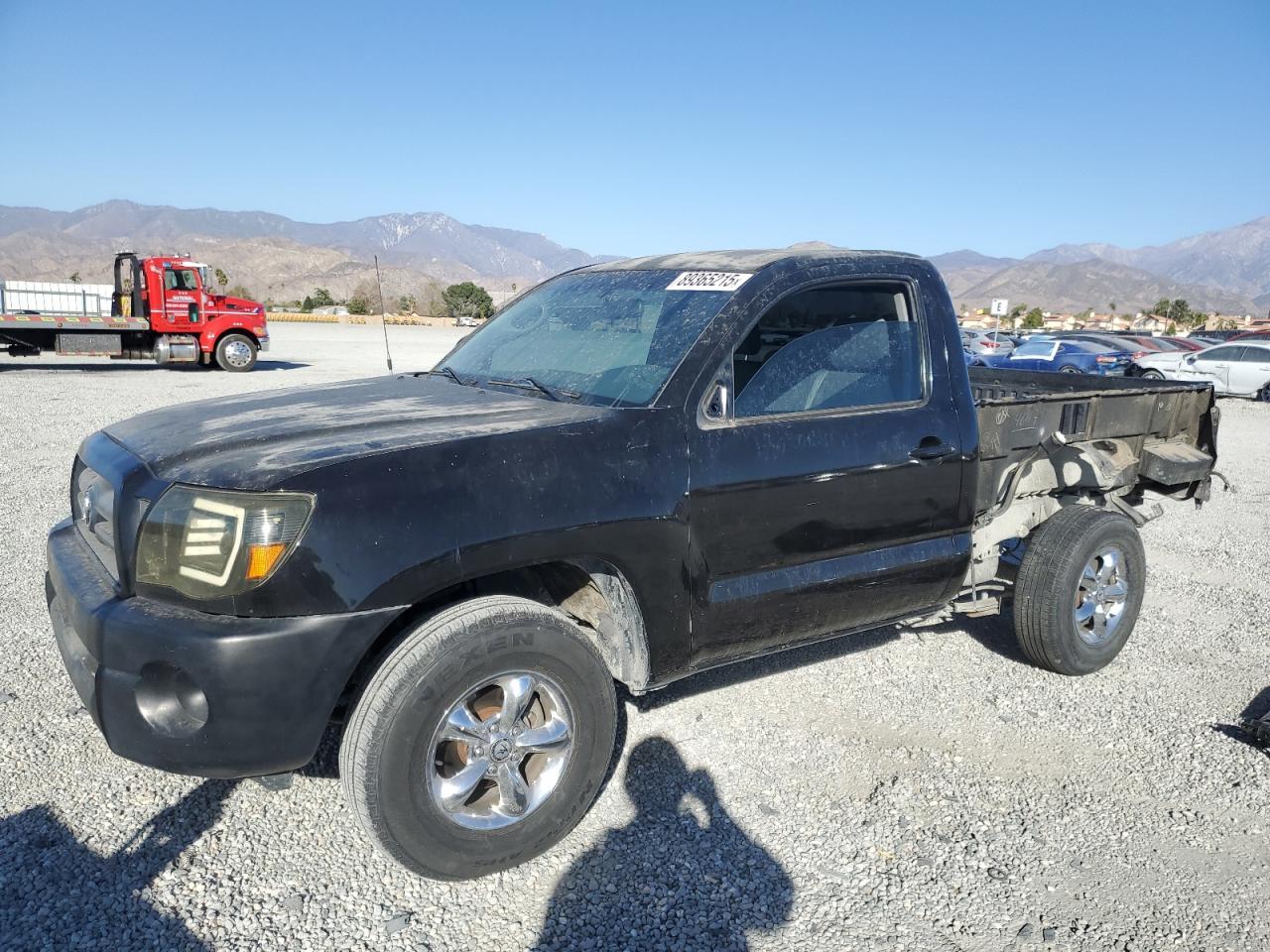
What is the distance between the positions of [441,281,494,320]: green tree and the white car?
45.9 meters

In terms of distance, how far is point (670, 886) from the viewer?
2.68m

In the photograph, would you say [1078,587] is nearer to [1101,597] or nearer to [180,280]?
[1101,597]

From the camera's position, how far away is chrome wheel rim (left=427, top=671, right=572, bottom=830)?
2.55 meters

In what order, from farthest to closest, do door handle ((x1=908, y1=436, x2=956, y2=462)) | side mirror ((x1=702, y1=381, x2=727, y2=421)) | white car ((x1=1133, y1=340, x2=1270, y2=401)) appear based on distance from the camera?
white car ((x1=1133, y1=340, x2=1270, y2=401))
door handle ((x1=908, y1=436, x2=956, y2=462))
side mirror ((x1=702, y1=381, x2=727, y2=421))

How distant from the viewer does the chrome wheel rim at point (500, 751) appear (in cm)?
255

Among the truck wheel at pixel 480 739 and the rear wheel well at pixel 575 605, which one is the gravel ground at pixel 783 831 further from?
the rear wheel well at pixel 575 605

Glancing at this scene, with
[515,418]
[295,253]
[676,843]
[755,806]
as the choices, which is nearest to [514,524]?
[515,418]

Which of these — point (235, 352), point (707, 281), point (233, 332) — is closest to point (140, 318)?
point (233, 332)

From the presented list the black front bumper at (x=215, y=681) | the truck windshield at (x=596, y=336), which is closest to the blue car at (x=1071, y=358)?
the truck windshield at (x=596, y=336)

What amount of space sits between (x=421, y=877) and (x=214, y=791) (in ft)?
3.00

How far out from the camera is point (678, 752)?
3.45m

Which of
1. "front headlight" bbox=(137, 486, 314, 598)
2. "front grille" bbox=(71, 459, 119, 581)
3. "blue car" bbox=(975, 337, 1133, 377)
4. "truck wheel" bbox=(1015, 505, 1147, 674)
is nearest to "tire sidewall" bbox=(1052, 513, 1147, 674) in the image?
"truck wheel" bbox=(1015, 505, 1147, 674)

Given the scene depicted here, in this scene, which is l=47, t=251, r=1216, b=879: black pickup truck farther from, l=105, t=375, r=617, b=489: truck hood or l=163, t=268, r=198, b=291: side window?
l=163, t=268, r=198, b=291: side window

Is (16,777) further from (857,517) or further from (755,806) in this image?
(857,517)
